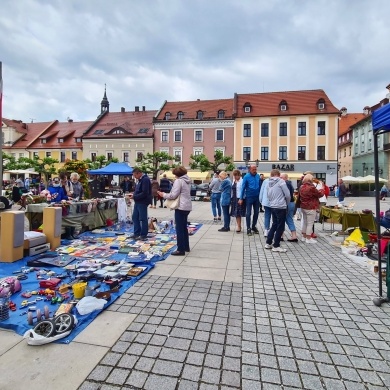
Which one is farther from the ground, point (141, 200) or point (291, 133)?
point (291, 133)

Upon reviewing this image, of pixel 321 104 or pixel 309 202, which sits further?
pixel 321 104

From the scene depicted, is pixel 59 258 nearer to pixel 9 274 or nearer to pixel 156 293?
pixel 9 274

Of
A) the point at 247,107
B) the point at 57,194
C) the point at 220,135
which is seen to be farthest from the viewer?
the point at 220,135

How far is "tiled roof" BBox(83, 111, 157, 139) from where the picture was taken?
4572 cm

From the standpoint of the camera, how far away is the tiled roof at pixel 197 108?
1702 inches

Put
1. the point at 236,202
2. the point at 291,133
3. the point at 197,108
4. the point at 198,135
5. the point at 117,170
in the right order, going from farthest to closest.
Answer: the point at 197,108, the point at 198,135, the point at 291,133, the point at 117,170, the point at 236,202

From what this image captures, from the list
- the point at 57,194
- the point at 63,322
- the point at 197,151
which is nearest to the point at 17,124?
the point at 197,151

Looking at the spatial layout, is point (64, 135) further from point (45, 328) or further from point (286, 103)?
point (45, 328)

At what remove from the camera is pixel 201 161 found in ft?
104

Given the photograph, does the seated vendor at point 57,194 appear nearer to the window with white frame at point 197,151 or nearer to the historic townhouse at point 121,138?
the window with white frame at point 197,151

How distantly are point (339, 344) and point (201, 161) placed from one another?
96.2 ft

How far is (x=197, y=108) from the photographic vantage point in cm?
4503

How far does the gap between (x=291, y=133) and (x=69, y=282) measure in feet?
132

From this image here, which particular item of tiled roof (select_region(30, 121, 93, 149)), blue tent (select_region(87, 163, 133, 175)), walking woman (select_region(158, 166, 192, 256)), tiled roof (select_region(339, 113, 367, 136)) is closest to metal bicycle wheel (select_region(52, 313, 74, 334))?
walking woman (select_region(158, 166, 192, 256))
